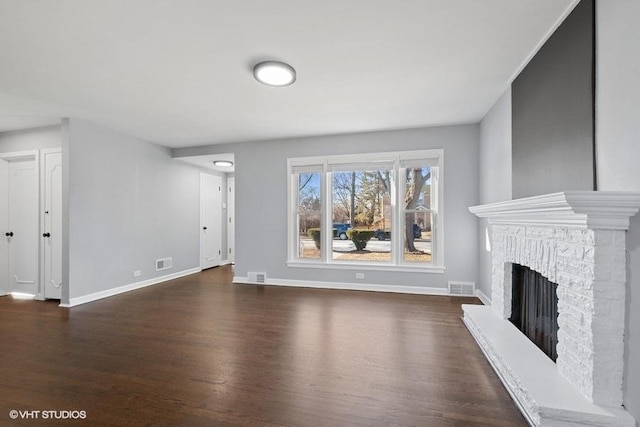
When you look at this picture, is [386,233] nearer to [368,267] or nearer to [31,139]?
[368,267]

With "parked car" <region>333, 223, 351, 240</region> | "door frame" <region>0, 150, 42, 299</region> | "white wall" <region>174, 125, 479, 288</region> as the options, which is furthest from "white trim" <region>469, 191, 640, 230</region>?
"door frame" <region>0, 150, 42, 299</region>

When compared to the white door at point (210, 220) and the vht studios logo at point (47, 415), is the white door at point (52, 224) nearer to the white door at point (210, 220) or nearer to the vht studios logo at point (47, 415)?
the white door at point (210, 220)

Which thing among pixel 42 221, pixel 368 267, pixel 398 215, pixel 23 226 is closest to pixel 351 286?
pixel 368 267

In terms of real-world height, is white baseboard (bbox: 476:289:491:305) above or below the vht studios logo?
above

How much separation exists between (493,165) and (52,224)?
6.46 meters

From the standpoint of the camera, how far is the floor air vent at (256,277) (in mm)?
5297

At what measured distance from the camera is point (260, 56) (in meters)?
2.55

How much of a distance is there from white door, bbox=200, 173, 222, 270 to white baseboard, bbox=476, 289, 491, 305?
5637mm

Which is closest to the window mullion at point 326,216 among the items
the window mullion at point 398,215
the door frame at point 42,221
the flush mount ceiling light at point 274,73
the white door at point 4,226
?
the window mullion at point 398,215

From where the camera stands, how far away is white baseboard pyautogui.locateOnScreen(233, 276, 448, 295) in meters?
4.56

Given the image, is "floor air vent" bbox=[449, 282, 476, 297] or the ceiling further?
"floor air vent" bbox=[449, 282, 476, 297]

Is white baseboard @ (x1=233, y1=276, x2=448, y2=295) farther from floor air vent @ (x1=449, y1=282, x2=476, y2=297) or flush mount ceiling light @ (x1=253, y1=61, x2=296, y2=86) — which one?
flush mount ceiling light @ (x1=253, y1=61, x2=296, y2=86)

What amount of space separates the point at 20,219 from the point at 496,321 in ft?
22.5

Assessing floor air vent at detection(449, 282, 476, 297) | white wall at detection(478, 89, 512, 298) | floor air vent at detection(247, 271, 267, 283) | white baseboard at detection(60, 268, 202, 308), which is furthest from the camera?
floor air vent at detection(247, 271, 267, 283)
